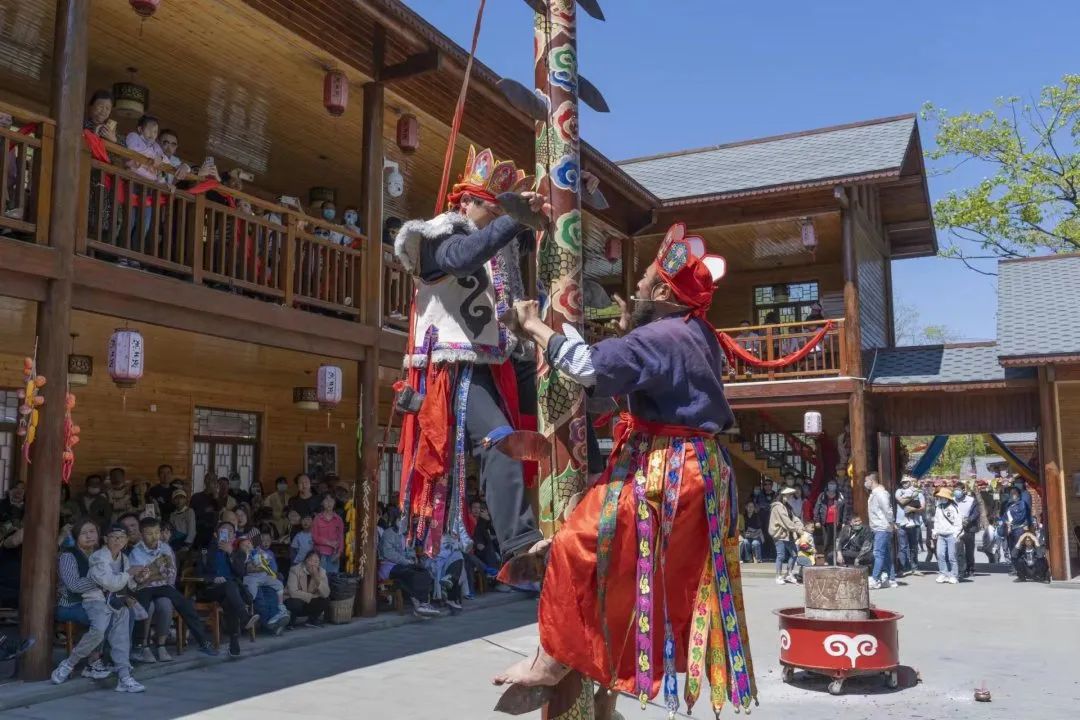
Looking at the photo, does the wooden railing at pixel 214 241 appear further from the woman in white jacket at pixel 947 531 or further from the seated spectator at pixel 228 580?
the woman in white jacket at pixel 947 531

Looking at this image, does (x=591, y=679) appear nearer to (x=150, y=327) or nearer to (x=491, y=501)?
(x=491, y=501)

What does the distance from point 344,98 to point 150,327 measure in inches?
121

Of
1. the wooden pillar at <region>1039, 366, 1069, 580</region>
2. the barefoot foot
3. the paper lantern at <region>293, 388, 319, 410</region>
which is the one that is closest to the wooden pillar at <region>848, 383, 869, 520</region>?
the wooden pillar at <region>1039, 366, 1069, 580</region>

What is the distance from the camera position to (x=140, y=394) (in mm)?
12695

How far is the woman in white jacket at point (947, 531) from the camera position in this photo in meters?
16.1

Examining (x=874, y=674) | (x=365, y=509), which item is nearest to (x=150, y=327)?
(x=365, y=509)

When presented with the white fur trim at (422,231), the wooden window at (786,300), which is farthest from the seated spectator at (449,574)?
the wooden window at (786,300)

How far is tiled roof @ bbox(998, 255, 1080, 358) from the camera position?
15.8m

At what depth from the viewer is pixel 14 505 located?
9.46m

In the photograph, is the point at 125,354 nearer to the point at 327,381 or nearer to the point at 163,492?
the point at 327,381

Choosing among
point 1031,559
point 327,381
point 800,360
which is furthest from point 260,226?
point 1031,559

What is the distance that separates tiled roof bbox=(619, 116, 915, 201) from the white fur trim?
14030mm

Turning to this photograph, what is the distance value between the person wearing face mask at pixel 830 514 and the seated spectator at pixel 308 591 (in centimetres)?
993

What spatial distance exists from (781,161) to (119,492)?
13.4m
